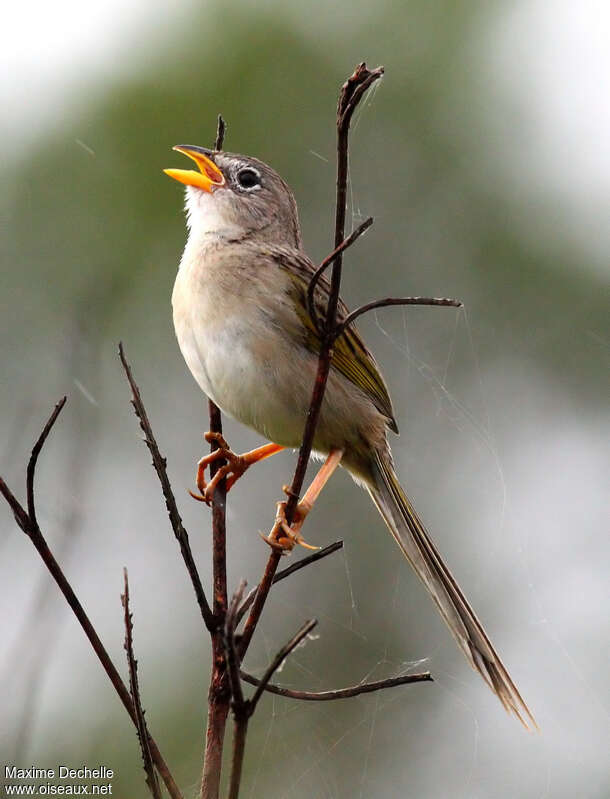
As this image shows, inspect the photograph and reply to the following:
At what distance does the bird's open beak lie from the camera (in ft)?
13.5

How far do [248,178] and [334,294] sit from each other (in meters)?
2.08

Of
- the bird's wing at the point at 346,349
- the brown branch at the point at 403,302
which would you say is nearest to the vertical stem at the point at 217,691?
the brown branch at the point at 403,302

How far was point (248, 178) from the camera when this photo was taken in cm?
436

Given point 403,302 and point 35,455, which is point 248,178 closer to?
point 403,302

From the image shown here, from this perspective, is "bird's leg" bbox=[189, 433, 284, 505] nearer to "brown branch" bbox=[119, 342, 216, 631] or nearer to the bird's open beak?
"brown branch" bbox=[119, 342, 216, 631]

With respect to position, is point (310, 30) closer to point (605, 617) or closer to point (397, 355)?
point (397, 355)

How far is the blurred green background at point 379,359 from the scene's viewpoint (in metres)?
6.28

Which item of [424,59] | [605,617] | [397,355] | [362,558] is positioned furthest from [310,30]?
[605,617]

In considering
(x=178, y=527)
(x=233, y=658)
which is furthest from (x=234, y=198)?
(x=233, y=658)

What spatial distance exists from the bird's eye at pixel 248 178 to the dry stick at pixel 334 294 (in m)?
1.95

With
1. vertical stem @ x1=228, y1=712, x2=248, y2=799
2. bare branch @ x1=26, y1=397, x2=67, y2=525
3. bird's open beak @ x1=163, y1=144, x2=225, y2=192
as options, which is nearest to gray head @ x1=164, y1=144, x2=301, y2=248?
bird's open beak @ x1=163, y1=144, x2=225, y2=192

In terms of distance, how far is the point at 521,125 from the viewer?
851 cm

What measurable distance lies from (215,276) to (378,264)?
181 inches

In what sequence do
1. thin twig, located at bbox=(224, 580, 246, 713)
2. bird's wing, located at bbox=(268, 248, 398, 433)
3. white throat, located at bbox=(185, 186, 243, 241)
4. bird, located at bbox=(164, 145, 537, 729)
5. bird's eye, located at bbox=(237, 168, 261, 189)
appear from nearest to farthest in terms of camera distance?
thin twig, located at bbox=(224, 580, 246, 713) → bird, located at bbox=(164, 145, 537, 729) → bird's wing, located at bbox=(268, 248, 398, 433) → white throat, located at bbox=(185, 186, 243, 241) → bird's eye, located at bbox=(237, 168, 261, 189)
